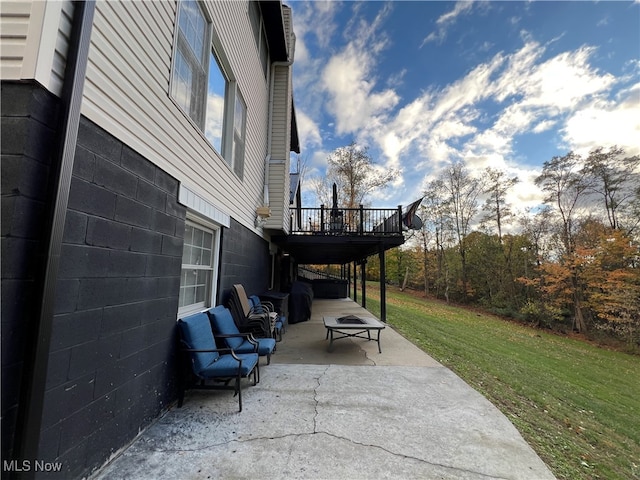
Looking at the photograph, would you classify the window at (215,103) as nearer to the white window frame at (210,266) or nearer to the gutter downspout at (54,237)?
the white window frame at (210,266)

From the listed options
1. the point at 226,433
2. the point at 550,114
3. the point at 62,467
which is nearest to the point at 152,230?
the point at 62,467

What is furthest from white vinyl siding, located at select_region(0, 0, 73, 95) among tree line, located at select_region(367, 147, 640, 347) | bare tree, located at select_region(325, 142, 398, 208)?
tree line, located at select_region(367, 147, 640, 347)

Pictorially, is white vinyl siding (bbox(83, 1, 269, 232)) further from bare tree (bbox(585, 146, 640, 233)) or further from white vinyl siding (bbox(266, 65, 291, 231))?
bare tree (bbox(585, 146, 640, 233))

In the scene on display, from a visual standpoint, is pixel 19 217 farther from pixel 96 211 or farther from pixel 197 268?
pixel 197 268

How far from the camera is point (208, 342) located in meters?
3.03

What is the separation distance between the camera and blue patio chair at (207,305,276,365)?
3368mm

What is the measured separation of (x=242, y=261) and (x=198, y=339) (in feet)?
7.93

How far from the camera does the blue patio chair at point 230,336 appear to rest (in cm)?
337

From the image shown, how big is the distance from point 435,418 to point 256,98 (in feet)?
21.7

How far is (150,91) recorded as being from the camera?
2295 millimetres

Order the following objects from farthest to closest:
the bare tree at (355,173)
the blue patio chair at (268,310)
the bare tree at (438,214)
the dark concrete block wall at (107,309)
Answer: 1. the bare tree at (438,214)
2. the bare tree at (355,173)
3. the blue patio chair at (268,310)
4. the dark concrete block wall at (107,309)

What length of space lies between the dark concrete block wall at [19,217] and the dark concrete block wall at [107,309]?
14 centimetres

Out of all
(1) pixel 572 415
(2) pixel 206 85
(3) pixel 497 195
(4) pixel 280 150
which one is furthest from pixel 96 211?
(3) pixel 497 195

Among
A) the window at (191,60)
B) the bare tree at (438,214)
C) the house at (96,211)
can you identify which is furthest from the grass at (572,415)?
the bare tree at (438,214)
